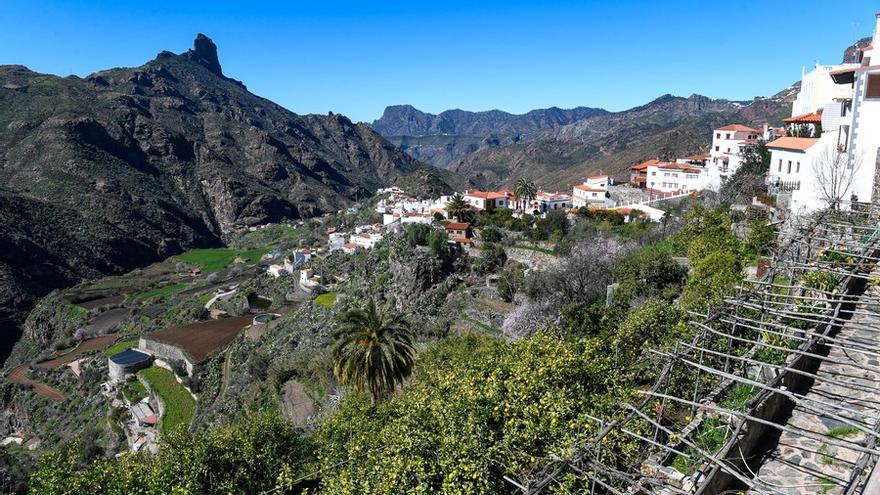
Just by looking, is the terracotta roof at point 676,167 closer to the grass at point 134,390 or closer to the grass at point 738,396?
the grass at point 738,396

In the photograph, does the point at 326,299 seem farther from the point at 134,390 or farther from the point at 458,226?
the point at 134,390

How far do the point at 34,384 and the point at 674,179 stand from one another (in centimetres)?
7301

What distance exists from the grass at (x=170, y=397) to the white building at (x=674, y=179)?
50.9 m

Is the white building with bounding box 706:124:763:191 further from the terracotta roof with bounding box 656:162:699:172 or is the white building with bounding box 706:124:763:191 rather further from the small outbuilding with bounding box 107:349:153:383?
the small outbuilding with bounding box 107:349:153:383

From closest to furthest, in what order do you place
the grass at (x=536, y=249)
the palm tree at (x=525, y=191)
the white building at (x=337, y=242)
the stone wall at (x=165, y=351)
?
the grass at (x=536, y=249) → the stone wall at (x=165, y=351) → the palm tree at (x=525, y=191) → the white building at (x=337, y=242)

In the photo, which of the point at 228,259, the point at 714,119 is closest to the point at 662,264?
the point at 228,259

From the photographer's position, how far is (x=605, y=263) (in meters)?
32.8

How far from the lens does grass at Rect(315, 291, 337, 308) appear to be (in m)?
49.3

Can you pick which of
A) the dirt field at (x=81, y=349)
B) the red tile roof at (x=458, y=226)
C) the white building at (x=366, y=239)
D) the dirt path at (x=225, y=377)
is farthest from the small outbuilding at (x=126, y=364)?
the red tile roof at (x=458, y=226)

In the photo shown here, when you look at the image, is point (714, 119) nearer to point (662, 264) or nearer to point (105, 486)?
point (662, 264)

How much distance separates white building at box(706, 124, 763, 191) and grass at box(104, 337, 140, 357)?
6266 cm

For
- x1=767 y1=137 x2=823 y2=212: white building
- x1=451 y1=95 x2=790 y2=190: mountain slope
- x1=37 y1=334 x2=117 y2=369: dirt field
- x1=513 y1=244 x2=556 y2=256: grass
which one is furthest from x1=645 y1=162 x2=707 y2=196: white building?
x1=37 y1=334 x2=117 y2=369: dirt field

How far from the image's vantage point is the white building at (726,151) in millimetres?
50875

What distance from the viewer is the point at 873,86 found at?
22.0 m
